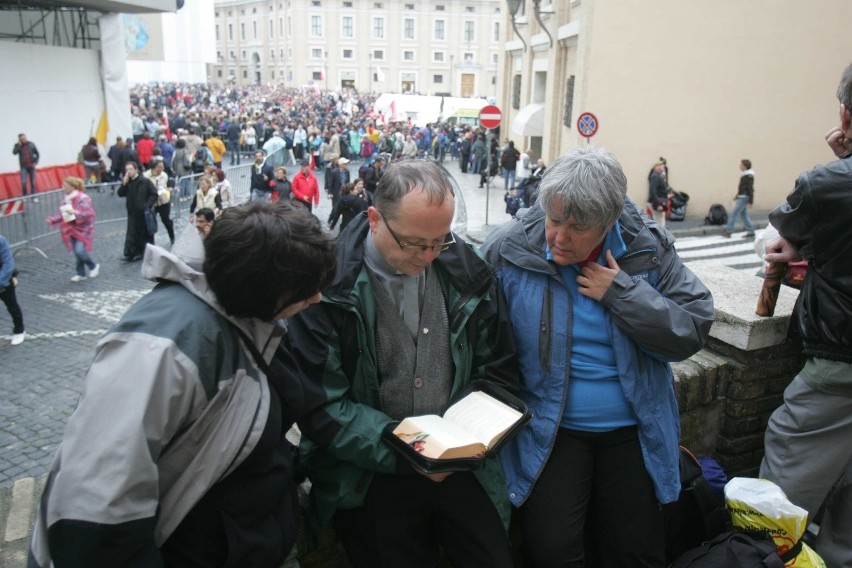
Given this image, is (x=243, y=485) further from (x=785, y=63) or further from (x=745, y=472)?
(x=785, y=63)

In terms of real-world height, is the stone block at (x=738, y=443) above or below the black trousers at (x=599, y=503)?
below

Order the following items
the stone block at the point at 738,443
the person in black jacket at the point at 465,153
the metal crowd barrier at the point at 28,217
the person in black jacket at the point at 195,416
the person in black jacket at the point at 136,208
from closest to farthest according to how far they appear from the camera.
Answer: the person in black jacket at the point at 195,416 < the stone block at the point at 738,443 < the metal crowd barrier at the point at 28,217 < the person in black jacket at the point at 136,208 < the person in black jacket at the point at 465,153

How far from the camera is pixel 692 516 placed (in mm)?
2691

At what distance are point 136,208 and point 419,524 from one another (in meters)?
11.3

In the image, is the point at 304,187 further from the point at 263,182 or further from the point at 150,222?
the point at 150,222

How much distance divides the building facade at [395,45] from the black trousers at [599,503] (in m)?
76.6

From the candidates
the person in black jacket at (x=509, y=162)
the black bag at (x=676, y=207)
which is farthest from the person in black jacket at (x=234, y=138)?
the black bag at (x=676, y=207)

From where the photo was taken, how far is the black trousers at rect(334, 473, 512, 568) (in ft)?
7.02

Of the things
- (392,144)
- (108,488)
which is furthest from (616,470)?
(392,144)

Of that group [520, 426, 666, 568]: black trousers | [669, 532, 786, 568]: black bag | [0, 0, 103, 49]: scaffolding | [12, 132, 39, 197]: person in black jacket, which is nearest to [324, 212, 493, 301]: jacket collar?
[520, 426, 666, 568]: black trousers

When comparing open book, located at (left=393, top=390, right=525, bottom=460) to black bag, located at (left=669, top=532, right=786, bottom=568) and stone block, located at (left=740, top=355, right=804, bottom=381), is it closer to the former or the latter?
black bag, located at (left=669, top=532, right=786, bottom=568)

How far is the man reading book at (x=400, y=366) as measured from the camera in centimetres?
204

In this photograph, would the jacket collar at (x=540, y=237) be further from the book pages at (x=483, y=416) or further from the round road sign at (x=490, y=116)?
the round road sign at (x=490, y=116)

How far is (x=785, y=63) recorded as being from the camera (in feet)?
59.2
